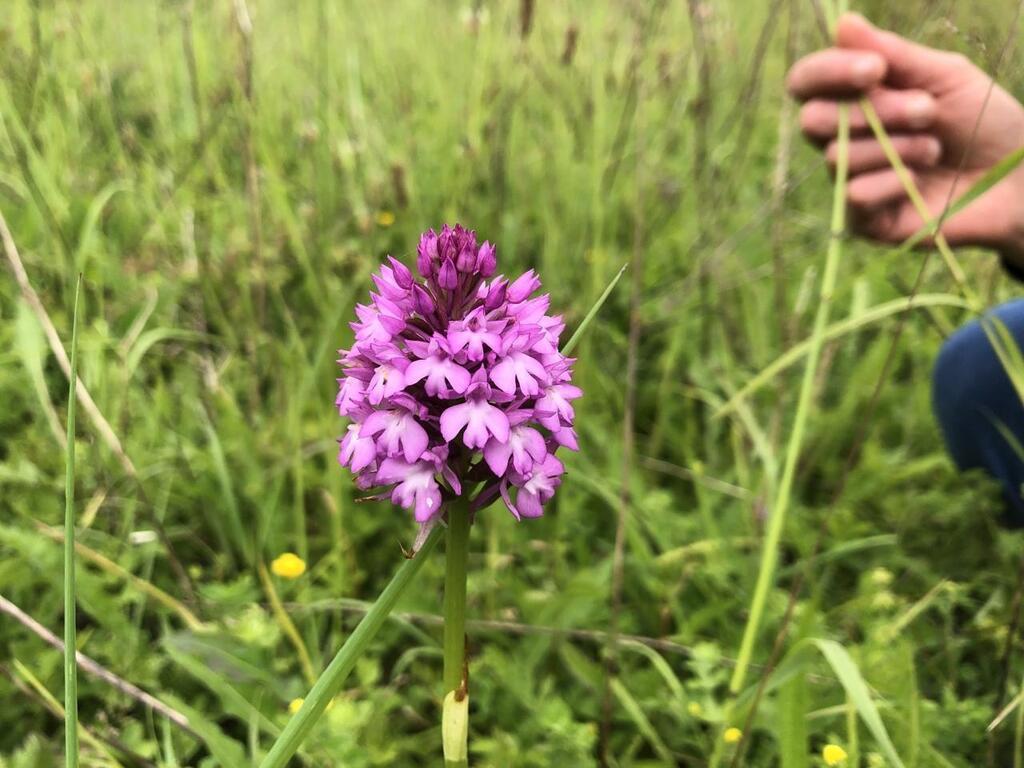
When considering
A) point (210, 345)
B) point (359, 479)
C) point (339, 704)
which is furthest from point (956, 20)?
point (210, 345)

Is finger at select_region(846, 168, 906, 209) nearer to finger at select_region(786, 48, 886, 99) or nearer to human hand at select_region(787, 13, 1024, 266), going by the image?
human hand at select_region(787, 13, 1024, 266)

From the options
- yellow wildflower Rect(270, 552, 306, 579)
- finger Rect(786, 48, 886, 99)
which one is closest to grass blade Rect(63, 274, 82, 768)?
yellow wildflower Rect(270, 552, 306, 579)

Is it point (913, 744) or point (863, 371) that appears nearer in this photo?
point (913, 744)

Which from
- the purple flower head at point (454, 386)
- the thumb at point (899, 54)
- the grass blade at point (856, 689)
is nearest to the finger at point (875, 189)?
the thumb at point (899, 54)

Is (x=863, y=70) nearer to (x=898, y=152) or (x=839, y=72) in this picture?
(x=839, y=72)

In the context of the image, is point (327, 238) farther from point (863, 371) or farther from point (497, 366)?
point (497, 366)

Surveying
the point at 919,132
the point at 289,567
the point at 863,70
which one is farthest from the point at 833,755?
the point at 919,132

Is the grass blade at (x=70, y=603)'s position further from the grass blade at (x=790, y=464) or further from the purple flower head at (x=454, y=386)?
the grass blade at (x=790, y=464)
